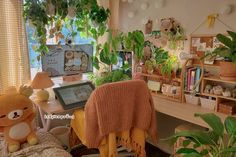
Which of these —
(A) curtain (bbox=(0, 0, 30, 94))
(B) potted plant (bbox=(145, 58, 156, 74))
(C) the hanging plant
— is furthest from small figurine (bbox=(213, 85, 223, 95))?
(A) curtain (bbox=(0, 0, 30, 94))

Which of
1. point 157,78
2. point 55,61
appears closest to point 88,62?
point 55,61

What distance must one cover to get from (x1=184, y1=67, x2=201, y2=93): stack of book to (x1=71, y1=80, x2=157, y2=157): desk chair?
0.47 metres

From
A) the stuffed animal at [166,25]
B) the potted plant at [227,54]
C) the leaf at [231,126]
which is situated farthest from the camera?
the stuffed animal at [166,25]

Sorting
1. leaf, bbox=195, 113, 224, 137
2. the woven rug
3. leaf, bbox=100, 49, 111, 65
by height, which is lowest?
the woven rug

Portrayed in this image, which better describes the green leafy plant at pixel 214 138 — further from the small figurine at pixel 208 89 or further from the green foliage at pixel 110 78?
the green foliage at pixel 110 78

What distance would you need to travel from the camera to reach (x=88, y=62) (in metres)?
2.46

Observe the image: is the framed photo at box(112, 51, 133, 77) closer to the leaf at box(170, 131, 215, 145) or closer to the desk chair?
the desk chair

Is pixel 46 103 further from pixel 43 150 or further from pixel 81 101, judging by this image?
pixel 43 150

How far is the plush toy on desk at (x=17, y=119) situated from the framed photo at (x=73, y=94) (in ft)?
1.02

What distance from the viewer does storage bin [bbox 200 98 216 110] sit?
6.33ft

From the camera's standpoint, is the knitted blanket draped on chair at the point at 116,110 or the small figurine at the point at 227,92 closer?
the knitted blanket draped on chair at the point at 116,110

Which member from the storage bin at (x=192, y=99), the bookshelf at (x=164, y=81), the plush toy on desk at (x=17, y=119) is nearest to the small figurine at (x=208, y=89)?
the storage bin at (x=192, y=99)

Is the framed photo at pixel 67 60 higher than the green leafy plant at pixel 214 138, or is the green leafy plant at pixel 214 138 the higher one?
the framed photo at pixel 67 60

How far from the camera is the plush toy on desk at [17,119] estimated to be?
1637 mm
